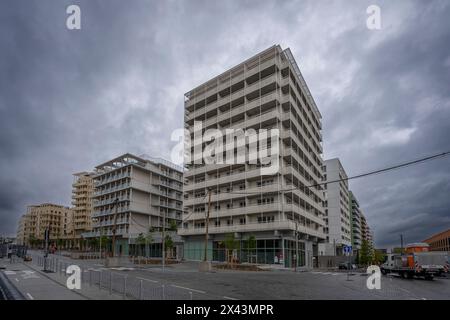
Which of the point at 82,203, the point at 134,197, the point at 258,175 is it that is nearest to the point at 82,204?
the point at 82,203

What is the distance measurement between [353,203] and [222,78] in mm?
103612

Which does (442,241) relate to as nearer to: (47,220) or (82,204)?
(82,204)

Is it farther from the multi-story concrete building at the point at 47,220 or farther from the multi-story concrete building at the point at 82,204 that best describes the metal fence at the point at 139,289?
the multi-story concrete building at the point at 47,220

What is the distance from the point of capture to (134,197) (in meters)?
79.9

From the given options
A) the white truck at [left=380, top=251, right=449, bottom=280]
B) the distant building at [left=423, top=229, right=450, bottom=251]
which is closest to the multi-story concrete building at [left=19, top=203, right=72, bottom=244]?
the distant building at [left=423, top=229, right=450, bottom=251]

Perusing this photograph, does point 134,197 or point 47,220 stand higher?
point 134,197

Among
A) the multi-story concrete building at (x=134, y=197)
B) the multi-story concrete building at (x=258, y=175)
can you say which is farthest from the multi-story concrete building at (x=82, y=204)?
the multi-story concrete building at (x=258, y=175)

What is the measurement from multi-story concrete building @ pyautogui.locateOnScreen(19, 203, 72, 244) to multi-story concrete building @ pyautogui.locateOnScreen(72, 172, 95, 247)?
29169 millimetres

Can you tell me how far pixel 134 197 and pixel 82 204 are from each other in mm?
64463

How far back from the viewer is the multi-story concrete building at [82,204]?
429 feet

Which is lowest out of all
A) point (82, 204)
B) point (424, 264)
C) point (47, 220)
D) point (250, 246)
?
point (424, 264)

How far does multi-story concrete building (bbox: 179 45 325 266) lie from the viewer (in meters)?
49.8
